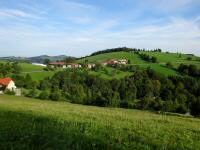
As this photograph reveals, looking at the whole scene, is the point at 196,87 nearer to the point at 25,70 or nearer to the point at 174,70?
the point at 174,70

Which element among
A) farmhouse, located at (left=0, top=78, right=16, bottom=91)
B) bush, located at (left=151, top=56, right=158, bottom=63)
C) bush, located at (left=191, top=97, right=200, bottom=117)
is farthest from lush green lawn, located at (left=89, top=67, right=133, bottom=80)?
bush, located at (left=191, top=97, right=200, bottom=117)

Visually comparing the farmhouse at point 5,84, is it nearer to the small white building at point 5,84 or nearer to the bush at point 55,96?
the small white building at point 5,84

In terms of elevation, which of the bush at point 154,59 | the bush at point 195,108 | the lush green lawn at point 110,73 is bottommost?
the bush at point 195,108

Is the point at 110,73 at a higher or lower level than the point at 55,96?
higher

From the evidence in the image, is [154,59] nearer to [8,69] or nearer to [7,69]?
[8,69]

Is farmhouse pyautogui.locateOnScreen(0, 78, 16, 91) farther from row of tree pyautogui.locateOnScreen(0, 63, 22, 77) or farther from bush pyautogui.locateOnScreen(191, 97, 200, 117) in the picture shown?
bush pyautogui.locateOnScreen(191, 97, 200, 117)

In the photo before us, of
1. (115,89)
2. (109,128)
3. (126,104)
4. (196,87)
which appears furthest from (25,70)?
(109,128)

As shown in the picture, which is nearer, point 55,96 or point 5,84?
point 55,96

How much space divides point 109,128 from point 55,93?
91.2 metres

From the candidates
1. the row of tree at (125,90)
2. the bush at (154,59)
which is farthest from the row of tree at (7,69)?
the bush at (154,59)

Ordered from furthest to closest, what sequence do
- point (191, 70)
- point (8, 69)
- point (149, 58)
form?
point (149, 58) → point (191, 70) → point (8, 69)

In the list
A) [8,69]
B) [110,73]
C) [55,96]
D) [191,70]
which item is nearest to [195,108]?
[55,96]

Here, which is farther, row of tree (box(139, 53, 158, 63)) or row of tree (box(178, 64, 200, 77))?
row of tree (box(139, 53, 158, 63))

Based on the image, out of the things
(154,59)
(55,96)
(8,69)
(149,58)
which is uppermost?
(149,58)
